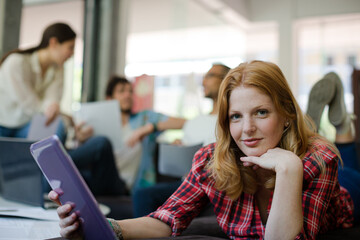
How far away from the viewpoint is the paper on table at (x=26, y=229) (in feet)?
2.91

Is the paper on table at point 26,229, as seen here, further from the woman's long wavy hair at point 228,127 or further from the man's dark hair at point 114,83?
the man's dark hair at point 114,83

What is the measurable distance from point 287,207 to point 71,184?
16.7 inches

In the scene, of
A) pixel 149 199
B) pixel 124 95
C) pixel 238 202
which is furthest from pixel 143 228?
pixel 124 95

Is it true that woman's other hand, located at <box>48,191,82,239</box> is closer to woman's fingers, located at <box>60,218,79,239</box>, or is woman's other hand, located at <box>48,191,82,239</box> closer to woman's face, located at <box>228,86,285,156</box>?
woman's fingers, located at <box>60,218,79,239</box>

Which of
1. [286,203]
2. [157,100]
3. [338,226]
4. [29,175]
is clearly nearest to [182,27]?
[157,100]

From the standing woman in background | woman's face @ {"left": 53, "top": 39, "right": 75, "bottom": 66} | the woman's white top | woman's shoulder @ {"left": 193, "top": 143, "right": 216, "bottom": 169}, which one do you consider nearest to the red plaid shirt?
woman's shoulder @ {"left": 193, "top": 143, "right": 216, "bottom": 169}

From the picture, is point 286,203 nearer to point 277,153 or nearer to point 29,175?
point 277,153

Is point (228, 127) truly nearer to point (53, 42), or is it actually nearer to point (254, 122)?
point (254, 122)

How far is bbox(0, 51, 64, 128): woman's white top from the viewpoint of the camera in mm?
2578

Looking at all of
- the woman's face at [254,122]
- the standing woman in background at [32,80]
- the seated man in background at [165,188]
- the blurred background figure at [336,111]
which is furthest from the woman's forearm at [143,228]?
the standing woman in background at [32,80]

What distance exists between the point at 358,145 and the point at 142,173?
1.24 meters

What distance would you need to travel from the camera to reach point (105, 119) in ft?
8.42

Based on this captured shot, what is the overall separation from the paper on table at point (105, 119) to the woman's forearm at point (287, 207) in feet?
5.74

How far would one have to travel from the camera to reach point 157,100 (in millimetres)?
4305
